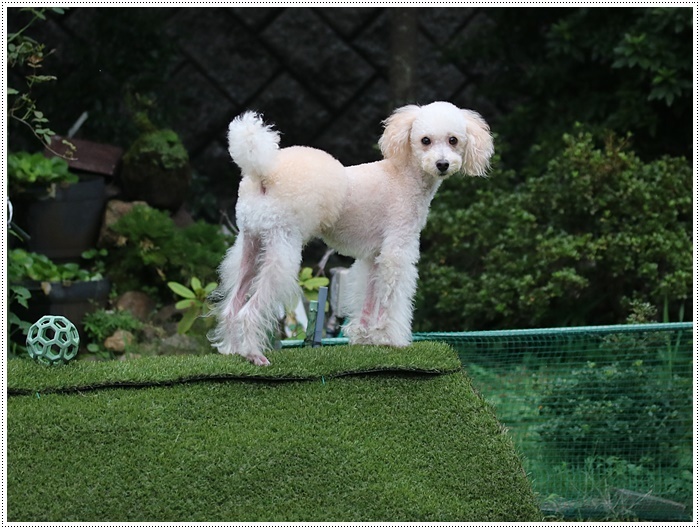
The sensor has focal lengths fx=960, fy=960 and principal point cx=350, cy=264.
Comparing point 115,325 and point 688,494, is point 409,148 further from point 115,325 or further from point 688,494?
point 115,325

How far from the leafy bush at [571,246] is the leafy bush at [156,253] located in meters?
1.60

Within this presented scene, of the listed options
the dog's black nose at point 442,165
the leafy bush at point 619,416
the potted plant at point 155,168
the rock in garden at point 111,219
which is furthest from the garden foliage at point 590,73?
the dog's black nose at point 442,165

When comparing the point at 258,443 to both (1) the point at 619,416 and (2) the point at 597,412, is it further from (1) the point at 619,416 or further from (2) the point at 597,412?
(1) the point at 619,416

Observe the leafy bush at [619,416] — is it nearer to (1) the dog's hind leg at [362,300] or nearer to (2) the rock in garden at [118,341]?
(1) the dog's hind leg at [362,300]

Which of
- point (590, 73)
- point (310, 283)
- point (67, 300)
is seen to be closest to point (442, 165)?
point (310, 283)

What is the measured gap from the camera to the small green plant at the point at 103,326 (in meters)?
6.40

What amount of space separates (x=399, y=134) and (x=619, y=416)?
2133 millimetres

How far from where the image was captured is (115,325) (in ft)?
21.3

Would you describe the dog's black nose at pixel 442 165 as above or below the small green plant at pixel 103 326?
above

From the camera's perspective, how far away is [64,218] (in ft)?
22.3

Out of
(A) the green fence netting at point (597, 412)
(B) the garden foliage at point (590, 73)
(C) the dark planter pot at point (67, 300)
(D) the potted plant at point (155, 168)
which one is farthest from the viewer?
(D) the potted plant at point (155, 168)

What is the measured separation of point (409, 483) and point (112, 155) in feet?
14.1

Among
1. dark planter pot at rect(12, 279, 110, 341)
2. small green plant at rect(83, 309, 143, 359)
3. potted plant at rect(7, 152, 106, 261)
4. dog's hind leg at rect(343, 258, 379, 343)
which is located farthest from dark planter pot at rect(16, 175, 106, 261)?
dog's hind leg at rect(343, 258, 379, 343)
